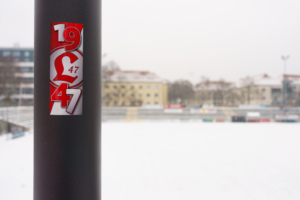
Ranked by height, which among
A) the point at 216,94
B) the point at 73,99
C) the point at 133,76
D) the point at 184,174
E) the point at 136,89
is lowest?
the point at 184,174

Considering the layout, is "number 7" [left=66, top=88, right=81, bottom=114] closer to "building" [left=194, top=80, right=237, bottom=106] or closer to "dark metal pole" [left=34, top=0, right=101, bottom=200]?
"dark metal pole" [left=34, top=0, right=101, bottom=200]

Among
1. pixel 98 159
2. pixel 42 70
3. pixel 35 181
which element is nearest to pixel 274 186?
pixel 98 159

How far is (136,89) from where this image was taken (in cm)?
7131

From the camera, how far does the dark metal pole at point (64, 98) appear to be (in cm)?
269

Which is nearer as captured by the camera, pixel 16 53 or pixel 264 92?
pixel 16 53

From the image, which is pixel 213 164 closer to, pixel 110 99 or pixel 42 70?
pixel 42 70

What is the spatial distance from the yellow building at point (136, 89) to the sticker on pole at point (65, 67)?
205ft

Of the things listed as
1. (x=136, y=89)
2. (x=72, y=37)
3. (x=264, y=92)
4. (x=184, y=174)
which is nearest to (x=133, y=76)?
(x=136, y=89)

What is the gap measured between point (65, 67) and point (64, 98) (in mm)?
327

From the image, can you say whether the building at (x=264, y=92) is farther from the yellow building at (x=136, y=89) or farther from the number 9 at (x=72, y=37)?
the number 9 at (x=72, y=37)

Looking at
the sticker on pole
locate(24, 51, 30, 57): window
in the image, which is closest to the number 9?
the sticker on pole

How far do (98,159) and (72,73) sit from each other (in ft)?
3.50

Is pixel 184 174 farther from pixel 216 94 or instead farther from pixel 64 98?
pixel 216 94

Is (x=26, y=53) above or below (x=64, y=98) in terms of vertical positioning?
above
